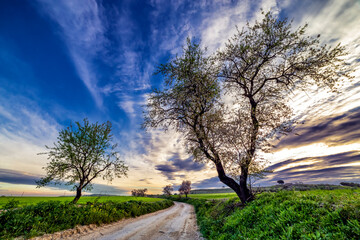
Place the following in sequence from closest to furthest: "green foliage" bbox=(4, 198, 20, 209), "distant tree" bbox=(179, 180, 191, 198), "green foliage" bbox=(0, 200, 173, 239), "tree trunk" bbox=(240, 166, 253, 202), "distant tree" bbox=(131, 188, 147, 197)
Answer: "green foliage" bbox=(0, 200, 173, 239) < "green foliage" bbox=(4, 198, 20, 209) < "tree trunk" bbox=(240, 166, 253, 202) < "distant tree" bbox=(179, 180, 191, 198) < "distant tree" bbox=(131, 188, 147, 197)

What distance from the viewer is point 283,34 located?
11.1 metres

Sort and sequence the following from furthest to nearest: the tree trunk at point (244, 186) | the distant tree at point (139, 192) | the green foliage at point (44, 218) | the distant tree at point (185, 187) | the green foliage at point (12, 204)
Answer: the distant tree at point (139, 192), the distant tree at point (185, 187), the tree trunk at point (244, 186), the green foliage at point (12, 204), the green foliage at point (44, 218)

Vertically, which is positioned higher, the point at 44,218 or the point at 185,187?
the point at 185,187

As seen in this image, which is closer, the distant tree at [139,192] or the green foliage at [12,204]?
the green foliage at [12,204]

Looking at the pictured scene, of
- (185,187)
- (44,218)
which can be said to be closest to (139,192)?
(185,187)

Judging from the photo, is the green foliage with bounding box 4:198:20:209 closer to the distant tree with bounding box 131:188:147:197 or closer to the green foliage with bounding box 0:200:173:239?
the green foliage with bounding box 0:200:173:239

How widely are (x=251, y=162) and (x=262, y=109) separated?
15.3 ft

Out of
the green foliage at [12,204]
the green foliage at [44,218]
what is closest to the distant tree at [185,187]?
the green foliage at [44,218]

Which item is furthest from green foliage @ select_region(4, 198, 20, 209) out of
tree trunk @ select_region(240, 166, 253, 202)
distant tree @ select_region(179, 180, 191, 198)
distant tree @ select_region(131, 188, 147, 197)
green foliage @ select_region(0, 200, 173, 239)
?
distant tree @ select_region(131, 188, 147, 197)

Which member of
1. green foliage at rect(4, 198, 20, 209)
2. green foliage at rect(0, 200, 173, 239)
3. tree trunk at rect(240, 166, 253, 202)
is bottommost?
green foliage at rect(0, 200, 173, 239)

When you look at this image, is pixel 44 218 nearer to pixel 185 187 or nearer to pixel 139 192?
pixel 185 187

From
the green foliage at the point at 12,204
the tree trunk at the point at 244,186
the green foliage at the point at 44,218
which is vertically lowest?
the green foliage at the point at 44,218

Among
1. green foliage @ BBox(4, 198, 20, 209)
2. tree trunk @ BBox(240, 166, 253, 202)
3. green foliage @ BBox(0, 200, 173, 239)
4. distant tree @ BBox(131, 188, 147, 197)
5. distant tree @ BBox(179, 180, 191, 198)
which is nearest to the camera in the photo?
green foliage @ BBox(0, 200, 173, 239)

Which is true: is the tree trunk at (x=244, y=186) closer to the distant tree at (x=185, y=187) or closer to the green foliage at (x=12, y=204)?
the green foliage at (x=12, y=204)
